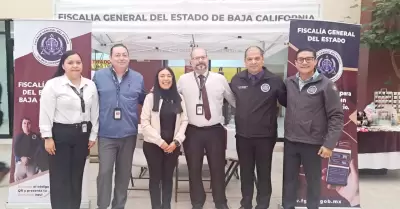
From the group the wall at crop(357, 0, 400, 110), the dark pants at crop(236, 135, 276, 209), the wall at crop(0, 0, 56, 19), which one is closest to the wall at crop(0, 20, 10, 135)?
the wall at crop(0, 0, 56, 19)

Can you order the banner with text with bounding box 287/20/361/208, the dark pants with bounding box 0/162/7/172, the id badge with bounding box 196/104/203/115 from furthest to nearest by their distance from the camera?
the dark pants with bounding box 0/162/7/172 → the banner with text with bounding box 287/20/361/208 → the id badge with bounding box 196/104/203/115

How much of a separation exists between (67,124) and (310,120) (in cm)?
191

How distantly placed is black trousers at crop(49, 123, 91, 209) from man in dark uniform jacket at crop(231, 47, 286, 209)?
4.31ft

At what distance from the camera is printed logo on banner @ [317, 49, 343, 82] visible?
3498 millimetres

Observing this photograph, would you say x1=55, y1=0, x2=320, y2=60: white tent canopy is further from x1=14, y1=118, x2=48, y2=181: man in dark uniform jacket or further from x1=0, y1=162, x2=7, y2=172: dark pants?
x1=0, y1=162, x2=7, y2=172: dark pants

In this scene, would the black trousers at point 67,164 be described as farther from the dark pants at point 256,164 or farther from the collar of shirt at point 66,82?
the dark pants at point 256,164

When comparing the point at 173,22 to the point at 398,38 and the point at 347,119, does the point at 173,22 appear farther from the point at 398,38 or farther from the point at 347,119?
the point at 398,38

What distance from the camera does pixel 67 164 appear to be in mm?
2939

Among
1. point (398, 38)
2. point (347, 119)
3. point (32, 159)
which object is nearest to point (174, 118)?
point (32, 159)

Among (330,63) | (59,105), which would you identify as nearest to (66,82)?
(59,105)

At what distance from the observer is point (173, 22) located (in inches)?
186

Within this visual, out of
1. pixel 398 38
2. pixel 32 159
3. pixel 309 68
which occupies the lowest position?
pixel 32 159

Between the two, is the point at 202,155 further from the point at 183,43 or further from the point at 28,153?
the point at 183,43

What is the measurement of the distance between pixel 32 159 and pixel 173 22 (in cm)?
231
